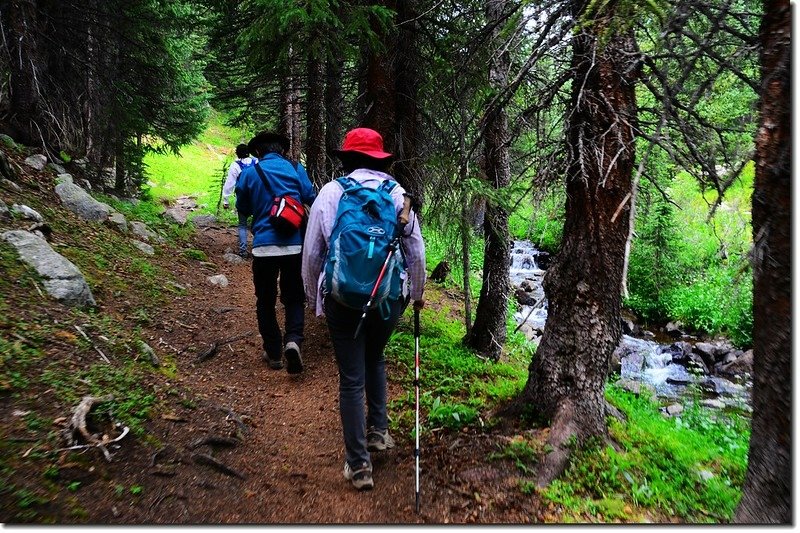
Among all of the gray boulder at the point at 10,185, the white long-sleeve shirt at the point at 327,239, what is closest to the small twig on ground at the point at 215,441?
the white long-sleeve shirt at the point at 327,239

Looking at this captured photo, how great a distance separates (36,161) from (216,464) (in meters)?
7.97

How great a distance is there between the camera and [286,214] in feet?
16.5

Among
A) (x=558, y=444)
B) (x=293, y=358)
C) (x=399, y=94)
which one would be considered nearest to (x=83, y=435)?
(x=293, y=358)

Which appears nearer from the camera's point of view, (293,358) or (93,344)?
(93,344)

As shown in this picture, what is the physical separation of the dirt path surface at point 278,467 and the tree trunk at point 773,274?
134cm

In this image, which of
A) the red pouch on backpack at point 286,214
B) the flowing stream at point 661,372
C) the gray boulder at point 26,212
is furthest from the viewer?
the flowing stream at point 661,372

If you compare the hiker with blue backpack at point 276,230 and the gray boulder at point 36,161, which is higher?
the gray boulder at point 36,161

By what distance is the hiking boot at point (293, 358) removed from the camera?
5.36 m

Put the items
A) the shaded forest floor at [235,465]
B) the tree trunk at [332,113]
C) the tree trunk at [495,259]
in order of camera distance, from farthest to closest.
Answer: the tree trunk at [332,113], the tree trunk at [495,259], the shaded forest floor at [235,465]

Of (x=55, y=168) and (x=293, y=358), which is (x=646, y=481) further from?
(x=55, y=168)

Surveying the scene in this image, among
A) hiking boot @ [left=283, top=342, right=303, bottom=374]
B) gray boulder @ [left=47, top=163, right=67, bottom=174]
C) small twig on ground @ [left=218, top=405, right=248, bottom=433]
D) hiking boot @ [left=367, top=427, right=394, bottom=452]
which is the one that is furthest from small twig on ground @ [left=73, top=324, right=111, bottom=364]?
gray boulder @ [left=47, top=163, right=67, bottom=174]

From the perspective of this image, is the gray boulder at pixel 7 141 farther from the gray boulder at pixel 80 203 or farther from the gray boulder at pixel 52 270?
the gray boulder at pixel 52 270

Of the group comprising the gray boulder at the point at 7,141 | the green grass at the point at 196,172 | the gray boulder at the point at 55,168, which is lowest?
the gray boulder at the point at 55,168

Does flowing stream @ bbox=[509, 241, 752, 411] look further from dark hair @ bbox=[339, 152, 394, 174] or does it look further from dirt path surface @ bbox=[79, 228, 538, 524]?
dark hair @ bbox=[339, 152, 394, 174]
